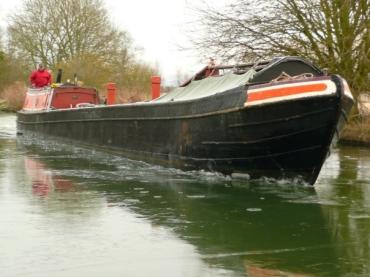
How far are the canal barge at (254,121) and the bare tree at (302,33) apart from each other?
22.0ft

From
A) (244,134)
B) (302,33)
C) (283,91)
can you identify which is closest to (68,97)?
(302,33)

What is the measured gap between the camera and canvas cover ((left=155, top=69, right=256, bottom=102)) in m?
9.43

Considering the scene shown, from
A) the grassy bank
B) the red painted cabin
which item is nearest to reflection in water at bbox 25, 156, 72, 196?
the red painted cabin

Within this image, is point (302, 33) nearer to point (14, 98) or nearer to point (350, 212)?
point (350, 212)

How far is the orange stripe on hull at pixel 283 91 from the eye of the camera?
7969 mm

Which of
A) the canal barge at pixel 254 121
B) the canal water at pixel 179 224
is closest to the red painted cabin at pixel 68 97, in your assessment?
the canal barge at pixel 254 121

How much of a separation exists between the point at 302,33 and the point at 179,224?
13089mm

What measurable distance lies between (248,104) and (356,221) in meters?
2.63

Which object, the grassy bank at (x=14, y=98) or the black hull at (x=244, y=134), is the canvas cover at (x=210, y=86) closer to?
the black hull at (x=244, y=134)

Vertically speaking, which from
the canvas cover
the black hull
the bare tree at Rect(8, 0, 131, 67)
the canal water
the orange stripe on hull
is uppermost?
the bare tree at Rect(8, 0, 131, 67)

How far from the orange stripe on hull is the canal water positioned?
1.20m

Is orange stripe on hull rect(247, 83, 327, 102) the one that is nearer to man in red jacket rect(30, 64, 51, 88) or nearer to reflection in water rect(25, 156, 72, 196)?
reflection in water rect(25, 156, 72, 196)

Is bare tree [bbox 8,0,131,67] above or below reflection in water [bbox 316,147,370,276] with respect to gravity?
above

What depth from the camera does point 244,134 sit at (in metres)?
8.53
